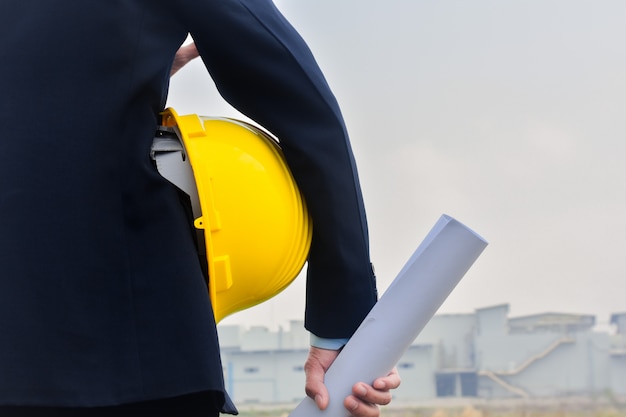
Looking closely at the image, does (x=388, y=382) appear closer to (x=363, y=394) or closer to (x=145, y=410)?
(x=363, y=394)

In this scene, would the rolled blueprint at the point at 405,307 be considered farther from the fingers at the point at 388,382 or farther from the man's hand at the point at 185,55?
the man's hand at the point at 185,55

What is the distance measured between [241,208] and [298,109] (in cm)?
15

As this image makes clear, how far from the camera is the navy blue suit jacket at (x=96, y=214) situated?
2.75 feet

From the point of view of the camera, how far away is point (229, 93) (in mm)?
1021

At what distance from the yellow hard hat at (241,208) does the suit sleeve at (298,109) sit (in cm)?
3

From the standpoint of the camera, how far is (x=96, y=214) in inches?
33.6

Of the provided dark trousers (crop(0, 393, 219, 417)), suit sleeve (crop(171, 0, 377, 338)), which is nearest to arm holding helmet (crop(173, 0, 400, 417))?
suit sleeve (crop(171, 0, 377, 338))

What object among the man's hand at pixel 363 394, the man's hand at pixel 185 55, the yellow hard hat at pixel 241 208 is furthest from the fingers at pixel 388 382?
the man's hand at pixel 185 55

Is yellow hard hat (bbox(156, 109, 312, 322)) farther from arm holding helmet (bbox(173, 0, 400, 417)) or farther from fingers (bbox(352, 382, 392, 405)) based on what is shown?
fingers (bbox(352, 382, 392, 405))

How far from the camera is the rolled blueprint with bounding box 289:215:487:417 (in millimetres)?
994

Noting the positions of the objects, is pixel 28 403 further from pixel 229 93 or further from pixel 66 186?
pixel 229 93

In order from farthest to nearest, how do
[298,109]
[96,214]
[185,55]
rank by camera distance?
[185,55] → [298,109] → [96,214]

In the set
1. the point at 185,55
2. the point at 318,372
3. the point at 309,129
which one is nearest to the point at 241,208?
the point at 309,129

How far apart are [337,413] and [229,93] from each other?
1.33 feet
